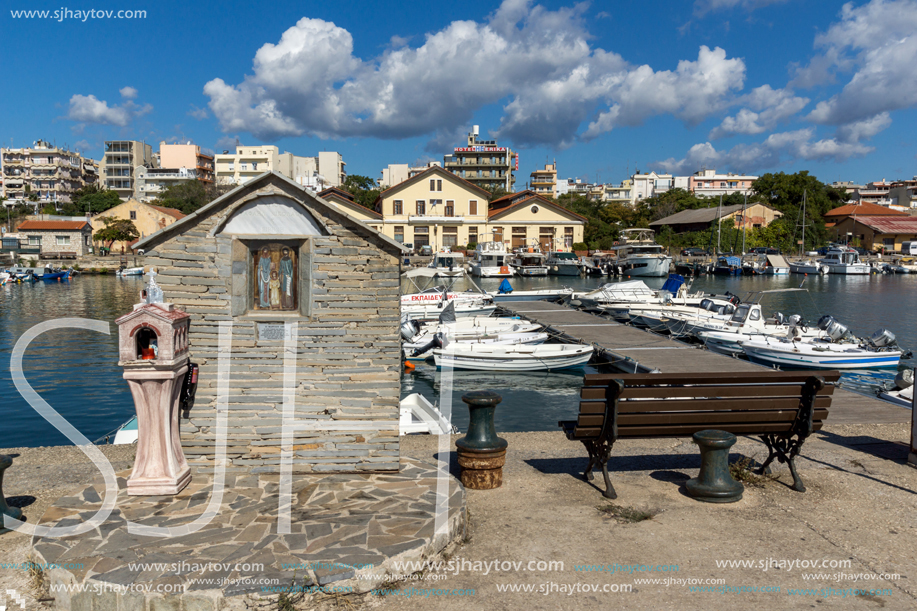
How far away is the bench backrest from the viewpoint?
6.30 meters

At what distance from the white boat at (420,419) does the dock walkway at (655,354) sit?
654 centimetres

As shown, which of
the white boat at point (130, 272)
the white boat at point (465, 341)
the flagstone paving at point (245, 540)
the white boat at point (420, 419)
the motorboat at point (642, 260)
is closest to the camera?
the flagstone paving at point (245, 540)

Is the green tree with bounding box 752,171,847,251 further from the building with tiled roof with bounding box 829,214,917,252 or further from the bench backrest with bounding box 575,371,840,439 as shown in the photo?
the bench backrest with bounding box 575,371,840,439

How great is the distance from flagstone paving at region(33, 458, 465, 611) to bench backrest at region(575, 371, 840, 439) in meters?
1.64

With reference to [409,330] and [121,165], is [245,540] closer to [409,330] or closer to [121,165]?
[409,330]

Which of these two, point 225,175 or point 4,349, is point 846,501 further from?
point 225,175

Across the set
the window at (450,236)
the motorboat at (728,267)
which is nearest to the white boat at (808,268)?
the motorboat at (728,267)

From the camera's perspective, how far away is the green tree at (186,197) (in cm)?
9451

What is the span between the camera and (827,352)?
21422mm

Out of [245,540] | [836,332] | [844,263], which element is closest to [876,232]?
[844,263]

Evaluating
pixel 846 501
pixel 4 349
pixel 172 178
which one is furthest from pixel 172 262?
pixel 172 178

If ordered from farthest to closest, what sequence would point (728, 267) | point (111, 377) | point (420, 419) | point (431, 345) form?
point (728, 267), point (431, 345), point (111, 377), point (420, 419)

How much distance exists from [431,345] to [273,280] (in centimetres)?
1631

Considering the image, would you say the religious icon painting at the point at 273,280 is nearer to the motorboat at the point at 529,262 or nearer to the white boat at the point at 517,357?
the white boat at the point at 517,357
